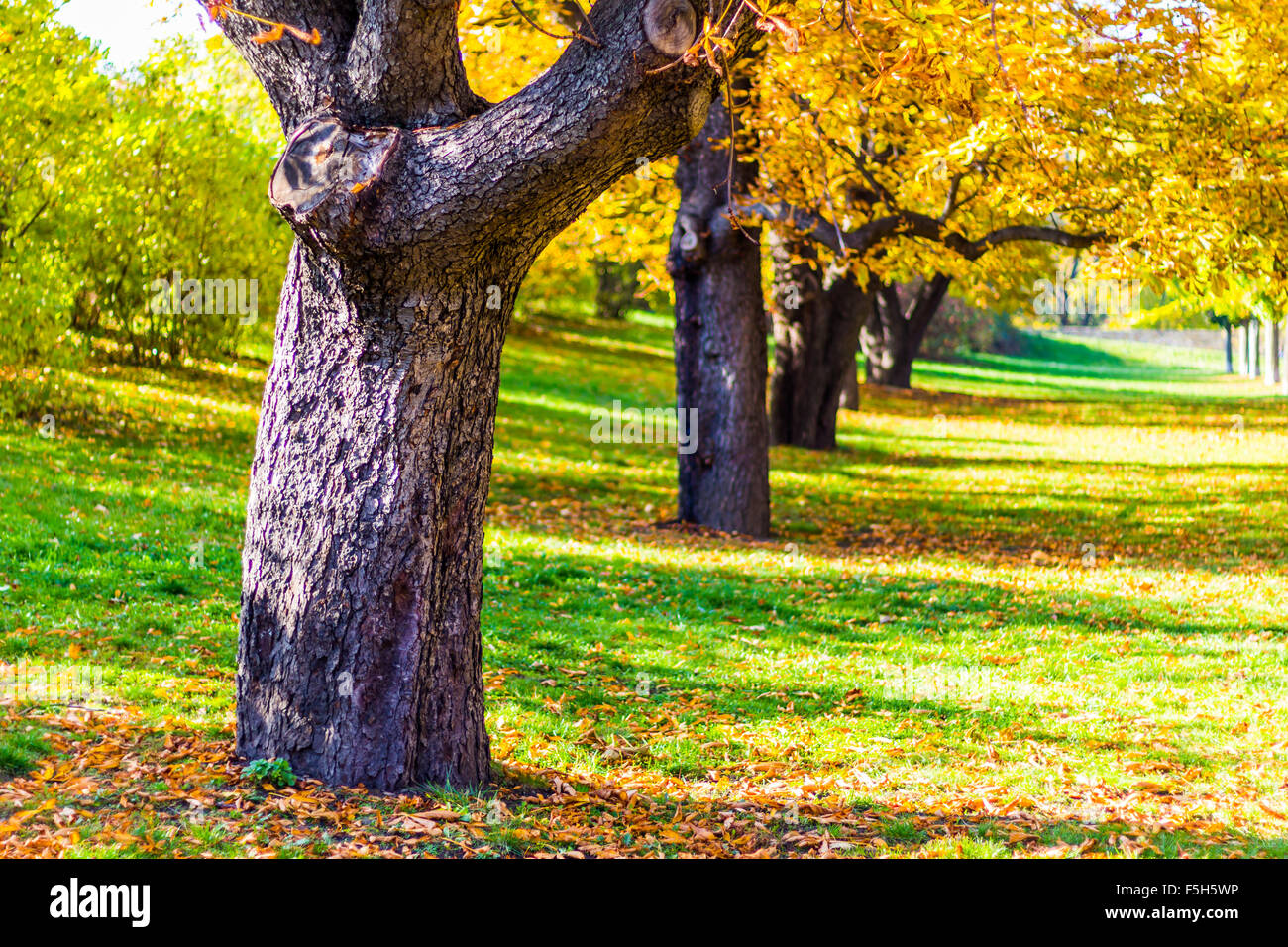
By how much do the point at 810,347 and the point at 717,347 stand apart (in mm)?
7869

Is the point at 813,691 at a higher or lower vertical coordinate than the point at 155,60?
lower

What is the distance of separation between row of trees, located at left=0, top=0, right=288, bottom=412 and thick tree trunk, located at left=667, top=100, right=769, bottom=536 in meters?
6.82

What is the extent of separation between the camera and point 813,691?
7.21 metres

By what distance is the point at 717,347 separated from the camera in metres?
12.6

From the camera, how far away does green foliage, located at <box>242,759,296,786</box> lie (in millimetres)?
4746

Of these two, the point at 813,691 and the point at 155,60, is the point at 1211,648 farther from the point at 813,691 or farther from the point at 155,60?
the point at 155,60

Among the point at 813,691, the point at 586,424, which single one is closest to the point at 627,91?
the point at 813,691

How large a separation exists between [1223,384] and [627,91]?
169 ft

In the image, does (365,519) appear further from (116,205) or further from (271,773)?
(116,205)

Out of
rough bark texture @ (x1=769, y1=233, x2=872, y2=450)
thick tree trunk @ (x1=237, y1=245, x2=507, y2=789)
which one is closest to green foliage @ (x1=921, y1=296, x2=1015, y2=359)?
rough bark texture @ (x1=769, y1=233, x2=872, y2=450)

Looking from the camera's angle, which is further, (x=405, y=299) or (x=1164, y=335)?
(x=1164, y=335)

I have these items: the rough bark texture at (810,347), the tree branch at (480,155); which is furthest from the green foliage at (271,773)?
the rough bark texture at (810,347)

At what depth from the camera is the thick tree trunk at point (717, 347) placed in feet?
41.0

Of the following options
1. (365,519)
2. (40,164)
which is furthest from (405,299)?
(40,164)
